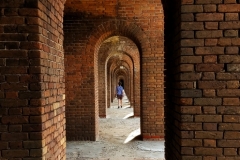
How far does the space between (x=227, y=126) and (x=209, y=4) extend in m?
1.38

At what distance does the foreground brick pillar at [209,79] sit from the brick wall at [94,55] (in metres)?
5.53

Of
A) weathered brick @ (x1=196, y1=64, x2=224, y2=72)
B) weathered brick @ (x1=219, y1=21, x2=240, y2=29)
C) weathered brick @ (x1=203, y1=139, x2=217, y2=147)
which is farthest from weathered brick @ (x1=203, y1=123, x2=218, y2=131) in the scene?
weathered brick @ (x1=219, y1=21, x2=240, y2=29)

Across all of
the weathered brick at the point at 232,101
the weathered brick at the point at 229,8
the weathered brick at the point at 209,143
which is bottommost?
the weathered brick at the point at 209,143

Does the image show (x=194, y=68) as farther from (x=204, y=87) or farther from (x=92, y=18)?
(x=92, y=18)

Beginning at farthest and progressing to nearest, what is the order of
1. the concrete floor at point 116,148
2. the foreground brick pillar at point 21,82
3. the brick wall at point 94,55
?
the brick wall at point 94,55 < the concrete floor at point 116,148 < the foreground brick pillar at point 21,82

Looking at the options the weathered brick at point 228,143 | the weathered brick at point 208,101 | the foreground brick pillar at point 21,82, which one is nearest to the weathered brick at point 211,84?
the weathered brick at point 208,101

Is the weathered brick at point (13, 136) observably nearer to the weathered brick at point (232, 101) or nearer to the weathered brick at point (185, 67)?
the weathered brick at point (185, 67)

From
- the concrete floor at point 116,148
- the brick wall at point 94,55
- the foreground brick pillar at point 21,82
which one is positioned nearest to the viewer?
the foreground brick pillar at point 21,82

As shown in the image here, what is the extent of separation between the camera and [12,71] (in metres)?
2.85

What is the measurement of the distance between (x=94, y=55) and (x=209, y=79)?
19.6 feet

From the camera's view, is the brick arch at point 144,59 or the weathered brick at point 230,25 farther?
the brick arch at point 144,59

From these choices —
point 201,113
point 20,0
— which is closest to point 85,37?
point 20,0

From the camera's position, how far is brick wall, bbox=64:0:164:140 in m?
8.41

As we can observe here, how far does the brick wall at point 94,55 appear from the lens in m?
8.41
